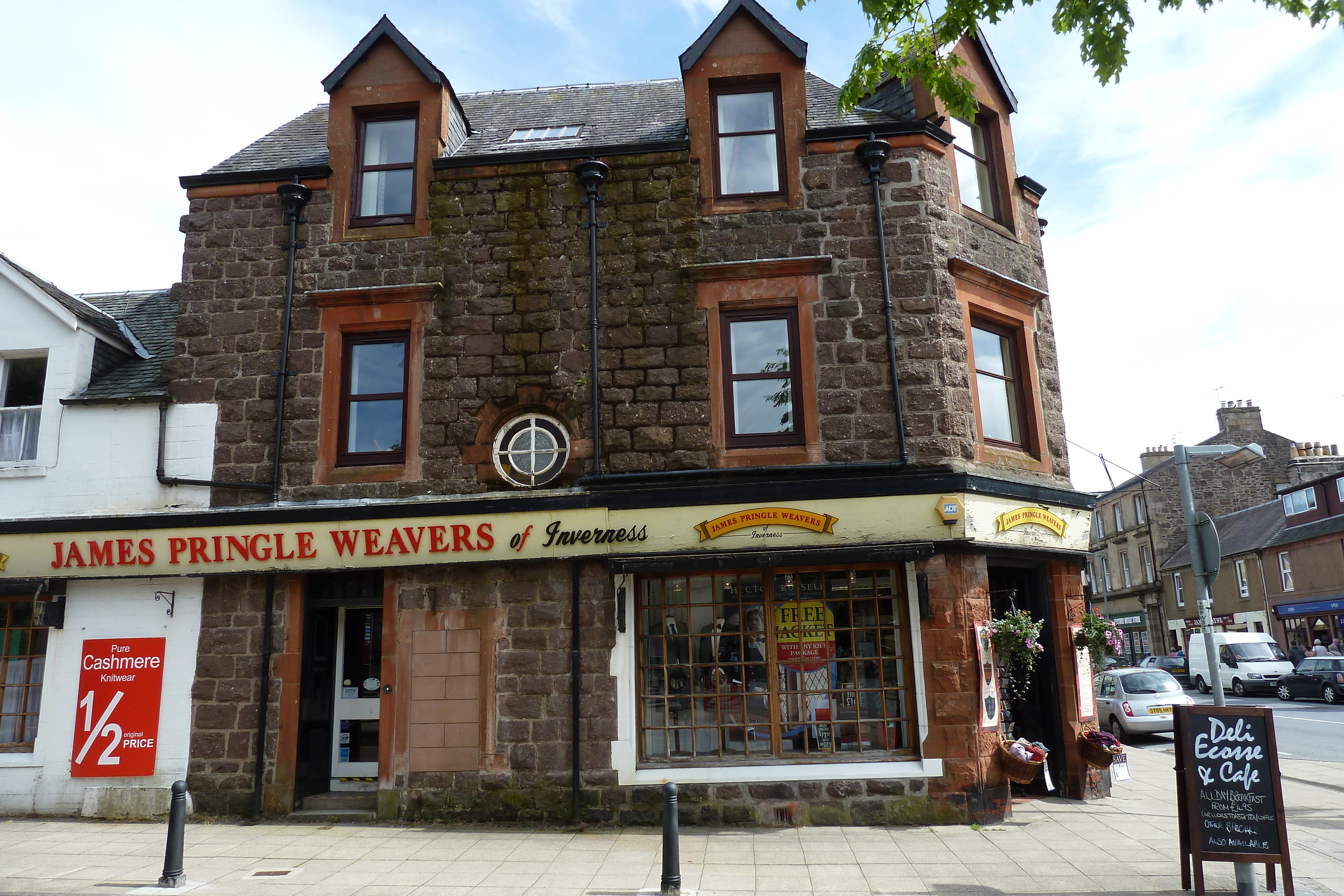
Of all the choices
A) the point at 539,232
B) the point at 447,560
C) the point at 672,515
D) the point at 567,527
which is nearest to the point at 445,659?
the point at 447,560

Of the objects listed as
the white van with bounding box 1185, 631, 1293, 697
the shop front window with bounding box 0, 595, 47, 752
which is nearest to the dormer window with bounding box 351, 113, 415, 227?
the shop front window with bounding box 0, 595, 47, 752

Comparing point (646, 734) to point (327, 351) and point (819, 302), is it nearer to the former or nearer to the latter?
point (819, 302)

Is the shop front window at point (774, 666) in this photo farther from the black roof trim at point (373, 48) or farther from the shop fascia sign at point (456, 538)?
the black roof trim at point (373, 48)

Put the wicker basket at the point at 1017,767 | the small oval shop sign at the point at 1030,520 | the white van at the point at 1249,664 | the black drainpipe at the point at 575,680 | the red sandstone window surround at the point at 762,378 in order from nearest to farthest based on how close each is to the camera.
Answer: the wicker basket at the point at 1017,767 < the black drainpipe at the point at 575,680 < the small oval shop sign at the point at 1030,520 < the red sandstone window surround at the point at 762,378 < the white van at the point at 1249,664

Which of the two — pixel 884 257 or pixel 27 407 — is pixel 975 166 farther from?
pixel 27 407

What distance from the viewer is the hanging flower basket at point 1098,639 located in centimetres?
1037

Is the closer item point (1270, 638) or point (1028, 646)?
point (1028, 646)

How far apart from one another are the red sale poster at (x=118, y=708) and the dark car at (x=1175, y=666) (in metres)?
35.6

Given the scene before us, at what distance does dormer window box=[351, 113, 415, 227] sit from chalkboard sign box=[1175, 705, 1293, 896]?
10450mm

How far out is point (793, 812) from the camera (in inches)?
366

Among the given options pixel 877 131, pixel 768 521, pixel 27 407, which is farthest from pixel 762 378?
pixel 27 407

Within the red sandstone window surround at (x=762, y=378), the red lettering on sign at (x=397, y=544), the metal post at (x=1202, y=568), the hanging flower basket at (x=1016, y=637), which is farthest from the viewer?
the red sandstone window surround at (x=762, y=378)

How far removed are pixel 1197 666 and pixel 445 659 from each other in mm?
32462

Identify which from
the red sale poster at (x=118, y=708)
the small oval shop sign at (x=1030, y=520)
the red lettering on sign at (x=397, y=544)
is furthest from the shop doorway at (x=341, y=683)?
the small oval shop sign at (x=1030, y=520)
